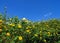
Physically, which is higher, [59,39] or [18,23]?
[18,23]

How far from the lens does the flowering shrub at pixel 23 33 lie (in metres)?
4.29

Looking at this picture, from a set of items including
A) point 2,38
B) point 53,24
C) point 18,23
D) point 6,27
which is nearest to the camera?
point 2,38

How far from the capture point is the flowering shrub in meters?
4.29

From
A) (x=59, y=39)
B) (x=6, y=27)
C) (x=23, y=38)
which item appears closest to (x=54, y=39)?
(x=59, y=39)

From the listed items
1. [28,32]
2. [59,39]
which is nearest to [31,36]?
[28,32]

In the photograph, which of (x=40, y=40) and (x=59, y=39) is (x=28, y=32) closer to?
(x=40, y=40)

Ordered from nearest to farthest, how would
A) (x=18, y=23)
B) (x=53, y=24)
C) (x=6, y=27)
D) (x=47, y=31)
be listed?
(x=6, y=27) < (x=18, y=23) < (x=47, y=31) < (x=53, y=24)

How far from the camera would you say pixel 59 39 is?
17.5 feet

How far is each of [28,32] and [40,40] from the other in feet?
1.14

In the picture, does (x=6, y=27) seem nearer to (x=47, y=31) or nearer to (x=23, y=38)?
(x=23, y=38)

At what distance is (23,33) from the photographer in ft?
15.1

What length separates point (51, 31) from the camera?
17.0 feet

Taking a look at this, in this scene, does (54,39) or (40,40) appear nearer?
(40,40)

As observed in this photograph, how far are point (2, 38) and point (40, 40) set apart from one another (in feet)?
3.10
